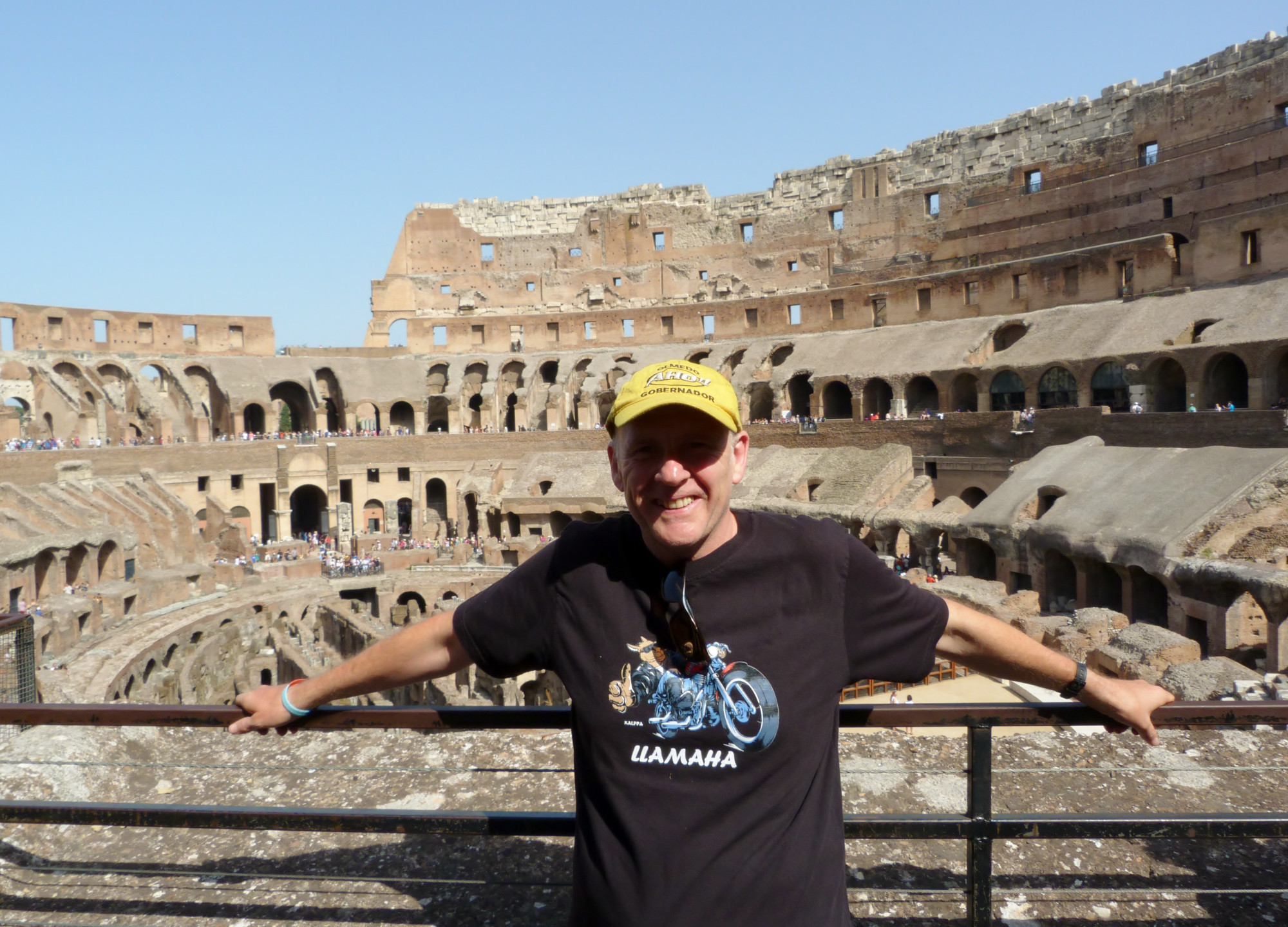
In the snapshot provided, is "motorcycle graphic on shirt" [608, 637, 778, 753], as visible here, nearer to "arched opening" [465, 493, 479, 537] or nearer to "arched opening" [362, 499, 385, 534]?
"arched opening" [465, 493, 479, 537]

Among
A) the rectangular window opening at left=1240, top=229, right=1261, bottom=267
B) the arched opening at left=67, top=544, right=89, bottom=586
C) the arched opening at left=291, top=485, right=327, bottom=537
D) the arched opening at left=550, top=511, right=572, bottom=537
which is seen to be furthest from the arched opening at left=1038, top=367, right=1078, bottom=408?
the arched opening at left=291, top=485, right=327, bottom=537

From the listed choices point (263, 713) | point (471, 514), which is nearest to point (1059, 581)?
point (263, 713)

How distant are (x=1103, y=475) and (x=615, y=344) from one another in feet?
85.0

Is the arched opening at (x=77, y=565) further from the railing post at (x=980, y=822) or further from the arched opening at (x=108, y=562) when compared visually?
the railing post at (x=980, y=822)

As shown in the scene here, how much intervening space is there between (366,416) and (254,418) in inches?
197

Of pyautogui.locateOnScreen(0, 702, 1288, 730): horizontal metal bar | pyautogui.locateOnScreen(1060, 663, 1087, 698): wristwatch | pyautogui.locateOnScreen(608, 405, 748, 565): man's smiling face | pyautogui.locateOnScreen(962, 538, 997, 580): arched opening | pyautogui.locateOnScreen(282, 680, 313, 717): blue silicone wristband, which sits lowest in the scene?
pyautogui.locateOnScreen(962, 538, 997, 580): arched opening

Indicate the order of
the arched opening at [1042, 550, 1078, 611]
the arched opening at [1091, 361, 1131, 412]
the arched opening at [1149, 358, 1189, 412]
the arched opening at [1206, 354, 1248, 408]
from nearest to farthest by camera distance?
the arched opening at [1042, 550, 1078, 611]
the arched opening at [1206, 354, 1248, 408]
the arched opening at [1149, 358, 1189, 412]
the arched opening at [1091, 361, 1131, 412]

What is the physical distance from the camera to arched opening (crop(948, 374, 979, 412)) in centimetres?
3052

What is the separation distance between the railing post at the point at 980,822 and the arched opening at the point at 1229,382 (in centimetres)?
2546

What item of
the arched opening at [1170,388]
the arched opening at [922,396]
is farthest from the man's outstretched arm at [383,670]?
the arched opening at [922,396]

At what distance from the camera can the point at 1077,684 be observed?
255 cm

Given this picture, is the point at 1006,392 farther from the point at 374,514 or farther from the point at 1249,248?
the point at 374,514

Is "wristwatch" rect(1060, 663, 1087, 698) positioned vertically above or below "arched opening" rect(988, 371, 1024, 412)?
below

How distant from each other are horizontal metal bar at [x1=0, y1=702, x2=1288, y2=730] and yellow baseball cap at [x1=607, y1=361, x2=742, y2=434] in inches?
37.4
